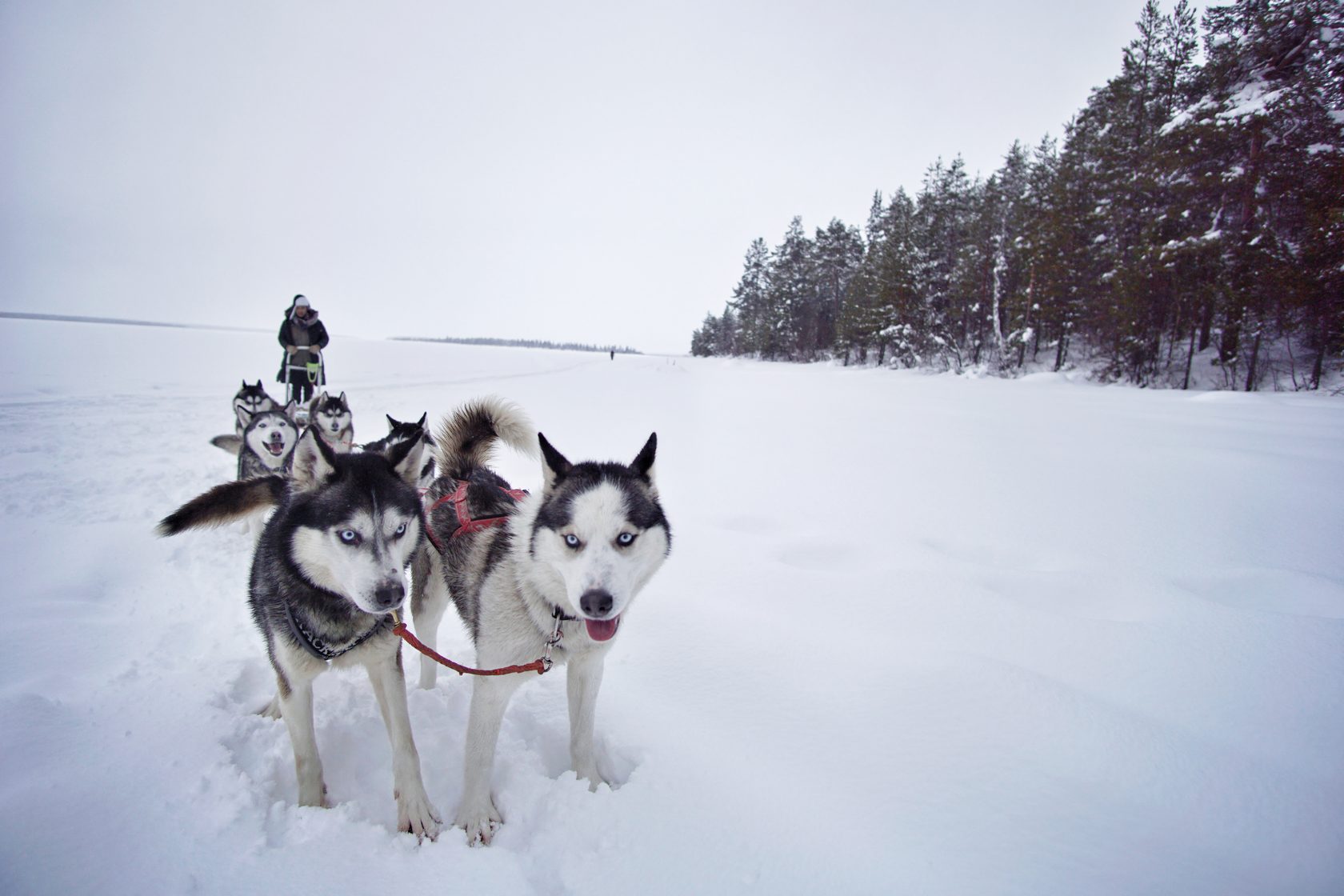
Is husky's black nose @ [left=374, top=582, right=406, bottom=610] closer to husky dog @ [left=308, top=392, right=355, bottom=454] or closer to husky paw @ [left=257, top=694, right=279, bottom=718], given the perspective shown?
husky paw @ [left=257, top=694, right=279, bottom=718]

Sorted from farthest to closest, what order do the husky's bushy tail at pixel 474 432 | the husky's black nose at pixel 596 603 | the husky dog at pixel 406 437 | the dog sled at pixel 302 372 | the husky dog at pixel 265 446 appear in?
1. the dog sled at pixel 302 372
2. the husky dog at pixel 265 446
3. the husky dog at pixel 406 437
4. the husky's bushy tail at pixel 474 432
5. the husky's black nose at pixel 596 603

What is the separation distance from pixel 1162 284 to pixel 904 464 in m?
16.5

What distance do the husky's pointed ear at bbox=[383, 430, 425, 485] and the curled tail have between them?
19.1 inches

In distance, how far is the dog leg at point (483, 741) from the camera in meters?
2.00

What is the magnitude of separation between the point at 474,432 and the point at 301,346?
22.0 ft

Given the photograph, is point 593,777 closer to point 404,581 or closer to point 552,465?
point 404,581

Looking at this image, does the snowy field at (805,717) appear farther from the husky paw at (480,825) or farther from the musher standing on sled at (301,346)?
the musher standing on sled at (301,346)

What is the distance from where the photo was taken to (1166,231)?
16016 millimetres

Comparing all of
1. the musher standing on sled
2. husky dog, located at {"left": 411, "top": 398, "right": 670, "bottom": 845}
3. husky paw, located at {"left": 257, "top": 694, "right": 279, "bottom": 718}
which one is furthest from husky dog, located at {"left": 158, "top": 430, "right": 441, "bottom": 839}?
the musher standing on sled

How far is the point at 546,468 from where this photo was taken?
2402 millimetres

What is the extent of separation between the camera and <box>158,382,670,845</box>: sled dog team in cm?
197

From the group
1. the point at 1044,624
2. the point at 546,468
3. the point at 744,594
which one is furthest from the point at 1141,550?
the point at 546,468

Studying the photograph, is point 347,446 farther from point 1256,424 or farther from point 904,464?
point 1256,424

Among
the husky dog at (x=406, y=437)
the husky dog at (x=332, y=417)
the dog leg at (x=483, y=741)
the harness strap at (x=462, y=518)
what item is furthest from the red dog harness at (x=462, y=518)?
the husky dog at (x=332, y=417)
